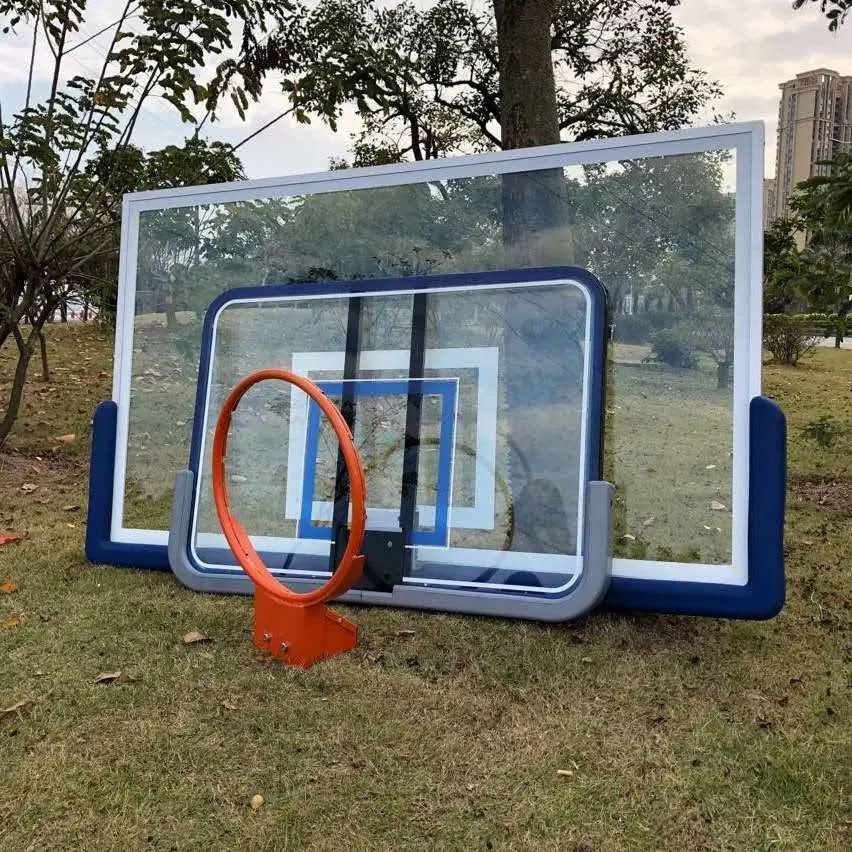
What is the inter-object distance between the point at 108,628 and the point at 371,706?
1.37m

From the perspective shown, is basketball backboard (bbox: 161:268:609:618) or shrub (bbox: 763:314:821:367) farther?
shrub (bbox: 763:314:821:367)

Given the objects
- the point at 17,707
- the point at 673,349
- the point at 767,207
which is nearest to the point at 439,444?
the point at 673,349

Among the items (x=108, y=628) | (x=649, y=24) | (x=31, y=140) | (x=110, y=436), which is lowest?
(x=108, y=628)

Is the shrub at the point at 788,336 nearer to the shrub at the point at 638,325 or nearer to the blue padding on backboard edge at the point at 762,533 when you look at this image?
the shrub at the point at 638,325

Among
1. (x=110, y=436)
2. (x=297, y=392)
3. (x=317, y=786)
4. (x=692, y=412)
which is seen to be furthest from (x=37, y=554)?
(x=692, y=412)

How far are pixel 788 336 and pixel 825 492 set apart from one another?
8.78m

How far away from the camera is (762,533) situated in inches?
133

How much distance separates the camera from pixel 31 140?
6195 millimetres

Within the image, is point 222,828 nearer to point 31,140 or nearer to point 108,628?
point 108,628

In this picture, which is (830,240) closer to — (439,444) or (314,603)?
(439,444)

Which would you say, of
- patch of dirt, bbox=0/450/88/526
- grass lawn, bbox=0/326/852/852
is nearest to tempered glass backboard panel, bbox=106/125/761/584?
grass lawn, bbox=0/326/852/852

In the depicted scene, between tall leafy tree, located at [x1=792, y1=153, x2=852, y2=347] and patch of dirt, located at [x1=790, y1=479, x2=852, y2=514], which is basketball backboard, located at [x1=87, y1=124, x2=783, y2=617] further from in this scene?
patch of dirt, located at [x1=790, y1=479, x2=852, y2=514]

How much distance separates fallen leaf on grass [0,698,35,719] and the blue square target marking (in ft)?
4.71

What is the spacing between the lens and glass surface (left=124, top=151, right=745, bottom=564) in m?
3.57
